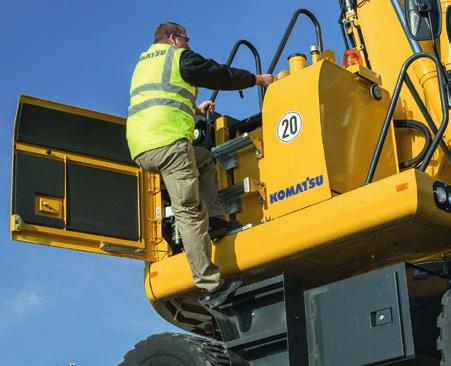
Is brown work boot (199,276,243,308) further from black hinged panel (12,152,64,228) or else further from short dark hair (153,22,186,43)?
short dark hair (153,22,186,43)

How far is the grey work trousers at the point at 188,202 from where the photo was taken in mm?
6668

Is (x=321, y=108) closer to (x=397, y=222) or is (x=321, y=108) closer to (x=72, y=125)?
(x=397, y=222)

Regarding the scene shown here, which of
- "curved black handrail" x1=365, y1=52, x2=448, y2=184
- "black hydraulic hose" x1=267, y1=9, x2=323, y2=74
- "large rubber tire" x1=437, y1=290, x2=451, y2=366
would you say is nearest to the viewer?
"large rubber tire" x1=437, y1=290, x2=451, y2=366

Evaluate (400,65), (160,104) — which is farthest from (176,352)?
(400,65)

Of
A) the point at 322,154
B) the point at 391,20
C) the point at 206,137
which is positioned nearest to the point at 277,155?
the point at 322,154

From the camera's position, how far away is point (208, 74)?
6.88 m

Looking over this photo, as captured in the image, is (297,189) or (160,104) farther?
(160,104)

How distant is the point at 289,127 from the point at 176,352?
64.6 inches

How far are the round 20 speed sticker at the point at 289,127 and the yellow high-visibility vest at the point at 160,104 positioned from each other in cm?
59

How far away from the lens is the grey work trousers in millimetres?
6668

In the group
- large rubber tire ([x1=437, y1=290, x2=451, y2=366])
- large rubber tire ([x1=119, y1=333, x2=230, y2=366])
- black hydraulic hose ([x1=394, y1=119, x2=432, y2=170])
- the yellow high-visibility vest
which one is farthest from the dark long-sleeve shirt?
large rubber tire ([x1=437, y1=290, x2=451, y2=366])

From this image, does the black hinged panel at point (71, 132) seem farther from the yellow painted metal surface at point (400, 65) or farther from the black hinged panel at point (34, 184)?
the yellow painted metal surface at point (400, 65)

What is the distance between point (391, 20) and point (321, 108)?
4.30 ft

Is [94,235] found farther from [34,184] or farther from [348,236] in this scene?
[348,236]
